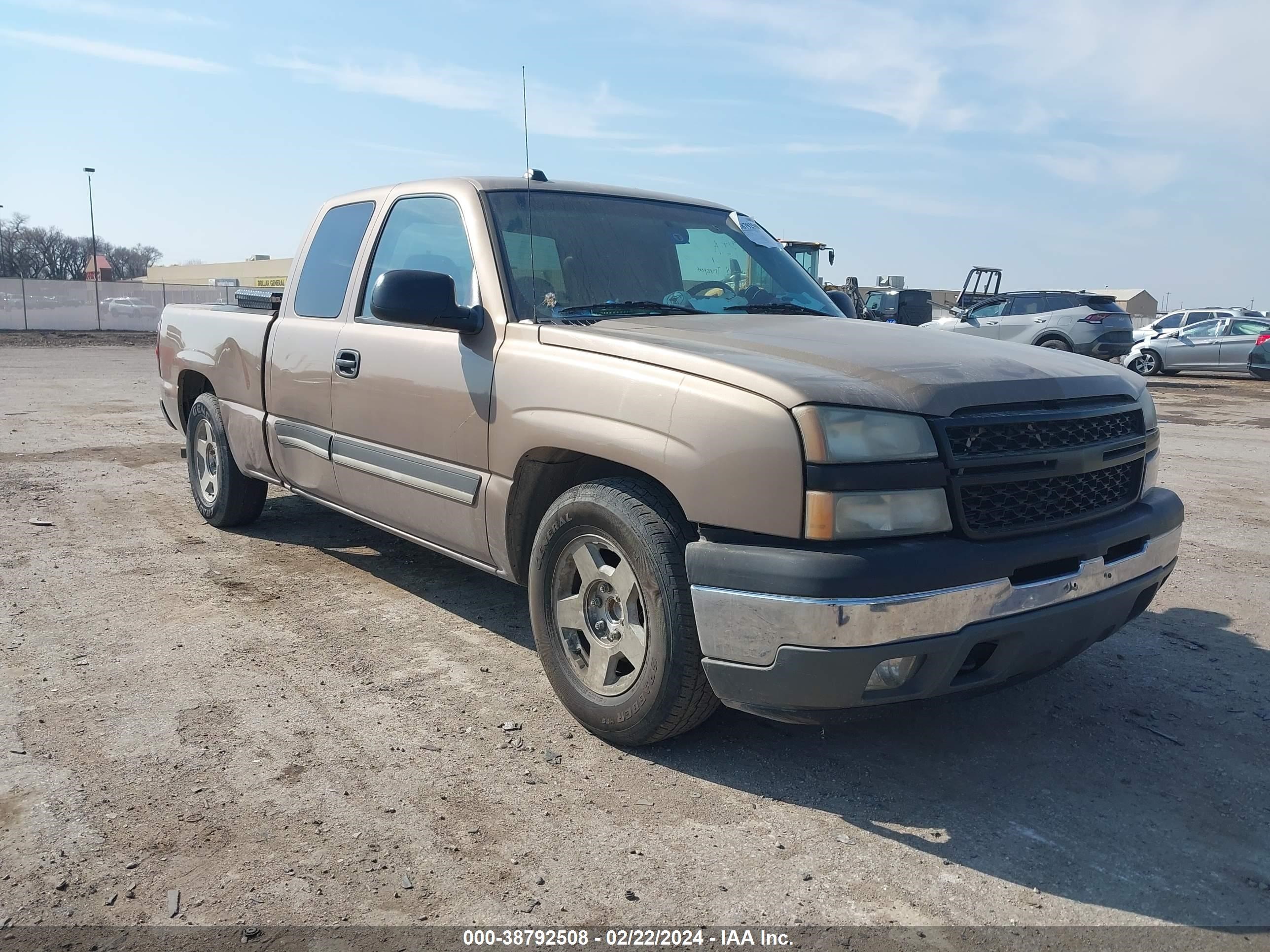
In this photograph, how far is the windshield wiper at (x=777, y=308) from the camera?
4207 millimetres

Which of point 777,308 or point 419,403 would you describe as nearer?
point 419,403

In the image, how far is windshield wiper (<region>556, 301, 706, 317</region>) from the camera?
3.80m

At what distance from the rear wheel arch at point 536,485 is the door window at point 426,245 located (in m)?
0.77

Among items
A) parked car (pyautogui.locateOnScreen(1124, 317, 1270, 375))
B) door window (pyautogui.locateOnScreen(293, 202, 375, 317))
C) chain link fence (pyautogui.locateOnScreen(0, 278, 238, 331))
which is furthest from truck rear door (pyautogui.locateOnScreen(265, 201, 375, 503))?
chain link fence (pyautogui.locateOnScreen(0, 278, 238, 331))

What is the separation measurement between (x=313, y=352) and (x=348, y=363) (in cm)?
40

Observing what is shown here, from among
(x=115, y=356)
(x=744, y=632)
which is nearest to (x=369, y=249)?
(x=744, y=632)

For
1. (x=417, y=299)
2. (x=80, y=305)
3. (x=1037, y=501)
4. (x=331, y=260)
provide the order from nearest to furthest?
(x=1037, y=501)
(x=417, y=299)
(x=331, y=260)
(x=80, y=305)

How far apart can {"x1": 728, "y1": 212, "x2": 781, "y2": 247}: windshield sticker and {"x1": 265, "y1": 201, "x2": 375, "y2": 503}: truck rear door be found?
5.64 ft

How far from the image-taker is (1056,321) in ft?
65.4

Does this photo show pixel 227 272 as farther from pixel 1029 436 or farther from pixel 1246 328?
pixel 1029 436

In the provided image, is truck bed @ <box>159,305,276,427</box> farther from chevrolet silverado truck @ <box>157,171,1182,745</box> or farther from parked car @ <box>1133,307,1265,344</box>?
parked car @ <box>1133,307,1265,344</box>

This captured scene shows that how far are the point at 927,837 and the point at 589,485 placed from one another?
143 centimetres

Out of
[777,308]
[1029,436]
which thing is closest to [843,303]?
[777,308]

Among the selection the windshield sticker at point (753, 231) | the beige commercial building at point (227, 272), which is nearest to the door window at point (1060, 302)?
the windshield sticker at point (753, 231)
